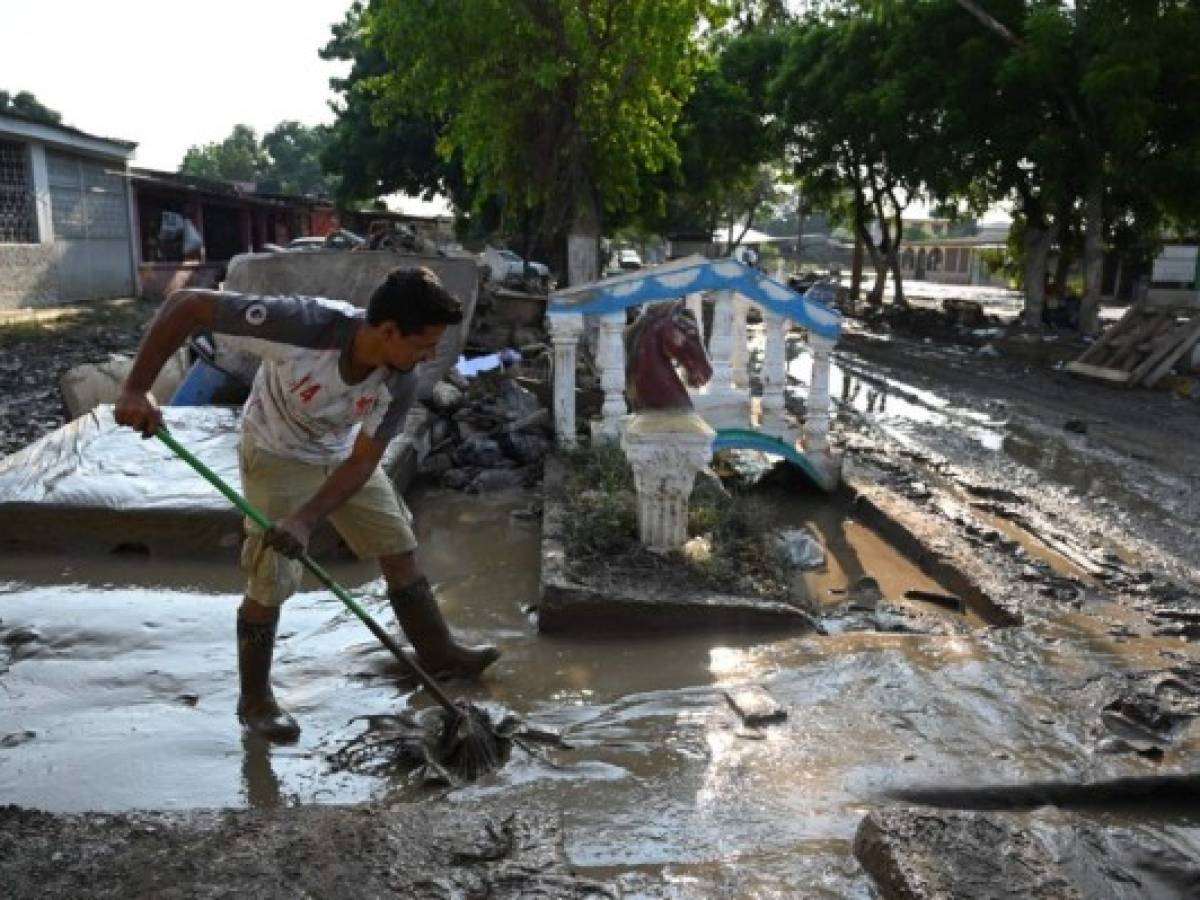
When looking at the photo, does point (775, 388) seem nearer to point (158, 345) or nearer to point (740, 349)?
point (740, 349)

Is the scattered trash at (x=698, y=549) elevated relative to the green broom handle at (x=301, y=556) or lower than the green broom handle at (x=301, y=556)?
lower

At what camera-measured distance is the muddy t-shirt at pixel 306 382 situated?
294cm

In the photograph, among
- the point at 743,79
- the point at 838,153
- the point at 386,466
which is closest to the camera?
the point at 386,466

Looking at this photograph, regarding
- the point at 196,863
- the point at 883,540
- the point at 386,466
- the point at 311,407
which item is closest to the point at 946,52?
the point at 883,540

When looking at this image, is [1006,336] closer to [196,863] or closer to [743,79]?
[743,79]

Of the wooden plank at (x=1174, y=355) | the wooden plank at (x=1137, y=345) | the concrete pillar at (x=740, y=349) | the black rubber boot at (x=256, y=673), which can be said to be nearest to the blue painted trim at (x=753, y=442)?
the concrete pillar at (x=740, y=349)

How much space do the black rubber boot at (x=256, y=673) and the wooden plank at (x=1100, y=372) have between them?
1284 centimetres

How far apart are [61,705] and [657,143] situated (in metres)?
13.9

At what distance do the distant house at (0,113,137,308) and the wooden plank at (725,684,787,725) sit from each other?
1646cm

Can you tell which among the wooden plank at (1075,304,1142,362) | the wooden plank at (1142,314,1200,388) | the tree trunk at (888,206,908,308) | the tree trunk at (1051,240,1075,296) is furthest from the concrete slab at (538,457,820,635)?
the tree trunk at (888,206,908,308)

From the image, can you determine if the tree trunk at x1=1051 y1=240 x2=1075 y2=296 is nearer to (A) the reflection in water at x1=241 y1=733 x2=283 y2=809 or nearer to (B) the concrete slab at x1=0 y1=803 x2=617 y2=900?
(A) the reflection in water at x1=241 y1=733 x2=283 y2=809

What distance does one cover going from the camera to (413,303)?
9.23 ft

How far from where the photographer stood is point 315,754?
3104 millimetres

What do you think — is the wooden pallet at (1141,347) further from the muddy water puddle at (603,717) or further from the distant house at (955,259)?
the distant house at (955,259)
